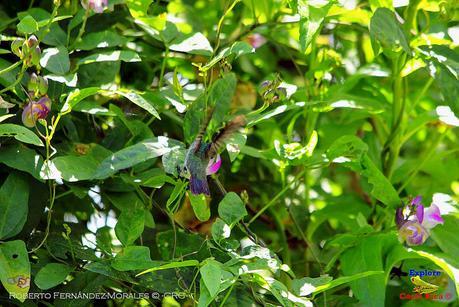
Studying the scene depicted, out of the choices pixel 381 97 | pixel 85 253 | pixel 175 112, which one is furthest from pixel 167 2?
pixel 85 253

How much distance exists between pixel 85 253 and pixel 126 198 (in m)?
0.10

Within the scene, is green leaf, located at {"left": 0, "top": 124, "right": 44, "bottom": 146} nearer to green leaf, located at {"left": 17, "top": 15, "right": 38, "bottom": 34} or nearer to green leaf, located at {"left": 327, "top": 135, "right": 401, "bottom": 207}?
green leaf, located at {"left": 17, "top": 15, "right": 38, "bottom": 34}

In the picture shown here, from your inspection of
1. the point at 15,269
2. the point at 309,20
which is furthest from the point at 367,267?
the point at 15,269

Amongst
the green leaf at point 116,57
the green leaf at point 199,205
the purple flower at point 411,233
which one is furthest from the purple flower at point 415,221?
the green leaf at point 116,57

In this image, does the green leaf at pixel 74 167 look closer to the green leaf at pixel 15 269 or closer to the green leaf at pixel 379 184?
the green leaf at pixel 15 269

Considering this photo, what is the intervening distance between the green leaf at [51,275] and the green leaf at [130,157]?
12cm

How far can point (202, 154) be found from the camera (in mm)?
799

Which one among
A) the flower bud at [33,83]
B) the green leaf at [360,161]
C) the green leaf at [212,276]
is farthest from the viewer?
the green leaf at [360,161]

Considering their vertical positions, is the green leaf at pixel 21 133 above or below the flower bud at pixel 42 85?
below

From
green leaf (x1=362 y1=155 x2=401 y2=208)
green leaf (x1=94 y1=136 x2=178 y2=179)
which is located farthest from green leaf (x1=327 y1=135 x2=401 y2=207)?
green leaf (x1=94 y1=136 x2=178 y2=179)

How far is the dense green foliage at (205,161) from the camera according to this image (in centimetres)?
82

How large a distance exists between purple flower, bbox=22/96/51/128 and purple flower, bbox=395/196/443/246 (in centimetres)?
44

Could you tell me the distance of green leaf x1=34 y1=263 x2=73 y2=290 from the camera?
0.81 m

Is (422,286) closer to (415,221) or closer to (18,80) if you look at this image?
(415,221)
